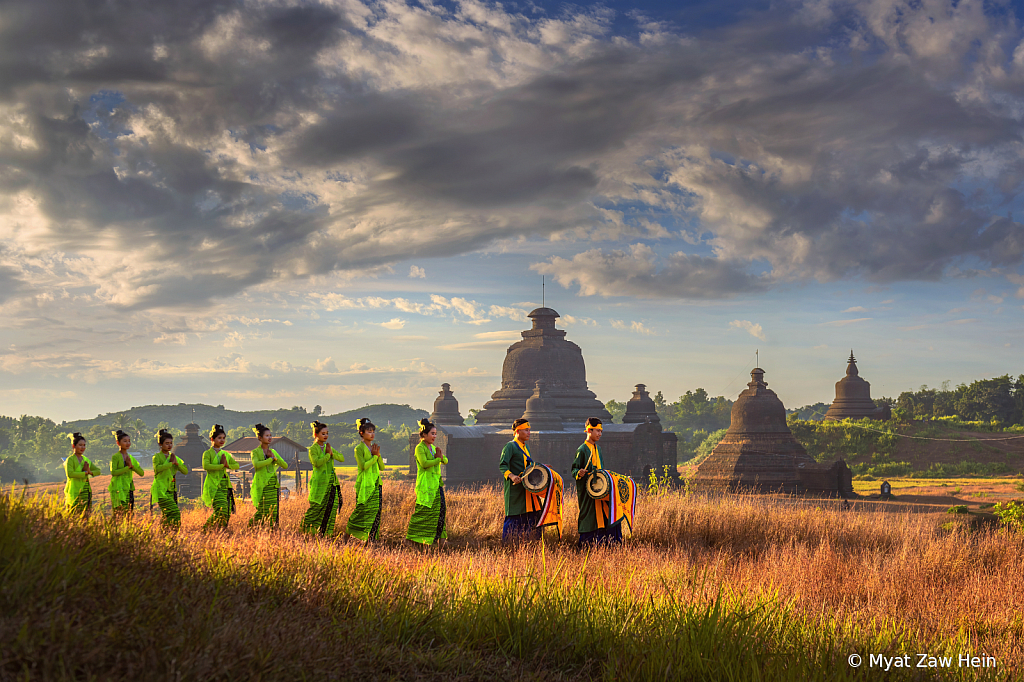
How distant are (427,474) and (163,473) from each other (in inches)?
153

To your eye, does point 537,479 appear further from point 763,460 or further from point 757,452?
point 757,452

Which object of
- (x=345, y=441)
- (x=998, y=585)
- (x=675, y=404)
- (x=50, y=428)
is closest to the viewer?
(x=998, y=585)

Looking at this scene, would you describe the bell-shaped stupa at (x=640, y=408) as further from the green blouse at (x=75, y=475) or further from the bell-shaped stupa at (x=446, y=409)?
the green blouse at (x=75, y=475)

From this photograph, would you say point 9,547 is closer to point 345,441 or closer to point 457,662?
point 457,662

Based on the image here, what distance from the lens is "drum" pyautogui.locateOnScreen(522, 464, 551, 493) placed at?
30.2 ft

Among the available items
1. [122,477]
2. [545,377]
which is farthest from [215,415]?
[122,477]

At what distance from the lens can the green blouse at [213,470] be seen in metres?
10.2

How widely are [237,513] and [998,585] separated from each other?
1181 centimetres

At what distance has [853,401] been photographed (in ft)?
182

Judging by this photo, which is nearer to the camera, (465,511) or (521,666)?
(521,666)

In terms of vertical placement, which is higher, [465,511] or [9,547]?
[9,547]

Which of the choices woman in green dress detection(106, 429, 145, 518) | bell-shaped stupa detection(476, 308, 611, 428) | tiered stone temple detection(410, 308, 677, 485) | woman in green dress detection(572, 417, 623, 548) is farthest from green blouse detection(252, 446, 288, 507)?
bell-shaped stupa detection(476, 308, 611, 428)

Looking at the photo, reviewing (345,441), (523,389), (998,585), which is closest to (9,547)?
(998,585)

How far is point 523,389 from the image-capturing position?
41.2m
